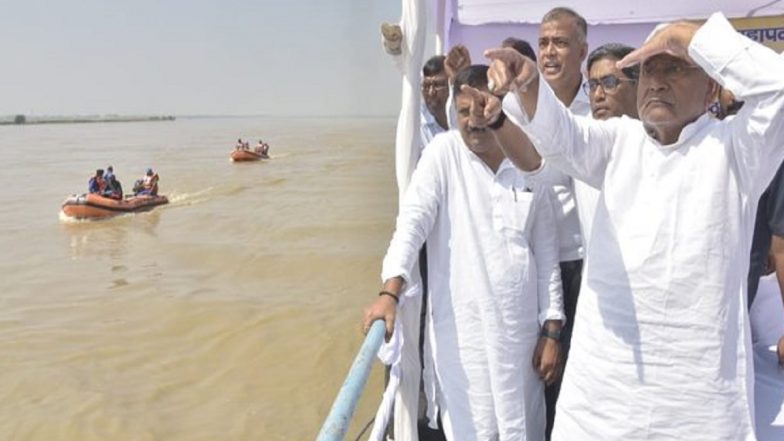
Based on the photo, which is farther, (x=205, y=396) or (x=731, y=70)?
(x=205, y=396)

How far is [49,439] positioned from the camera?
18.3 feet

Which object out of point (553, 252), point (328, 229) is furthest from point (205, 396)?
point (328, 229)

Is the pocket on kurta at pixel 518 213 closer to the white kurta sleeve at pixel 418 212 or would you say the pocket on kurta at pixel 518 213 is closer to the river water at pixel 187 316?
the white kurta sleeve at pixel 418 212

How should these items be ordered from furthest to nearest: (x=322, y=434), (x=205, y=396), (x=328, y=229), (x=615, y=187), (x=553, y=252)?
(x=328, y=229)
(x=205, y=396)
(x=553, y=252)
(x=615, y=187)
(x=322, y=434)

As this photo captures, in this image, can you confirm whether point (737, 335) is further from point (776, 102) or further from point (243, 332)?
point (243, 332)

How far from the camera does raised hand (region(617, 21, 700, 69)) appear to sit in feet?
4.58

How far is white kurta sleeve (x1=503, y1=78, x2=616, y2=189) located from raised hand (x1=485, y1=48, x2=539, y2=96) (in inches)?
1.3

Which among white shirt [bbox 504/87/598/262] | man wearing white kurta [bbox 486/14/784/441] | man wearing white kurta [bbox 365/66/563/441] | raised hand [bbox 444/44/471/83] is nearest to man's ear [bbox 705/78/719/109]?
man wearing white kurta [bbox 486/14/784/441]

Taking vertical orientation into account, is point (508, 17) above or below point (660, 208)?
above

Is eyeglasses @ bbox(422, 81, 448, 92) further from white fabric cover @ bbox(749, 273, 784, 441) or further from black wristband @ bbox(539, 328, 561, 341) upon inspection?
white fabric cover @ bbox(749, 273, 784, 441)

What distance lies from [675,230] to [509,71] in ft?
1.64

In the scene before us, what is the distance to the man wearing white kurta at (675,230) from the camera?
1.40 meters

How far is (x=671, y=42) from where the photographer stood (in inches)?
55.7

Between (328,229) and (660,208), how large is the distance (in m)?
12.5
